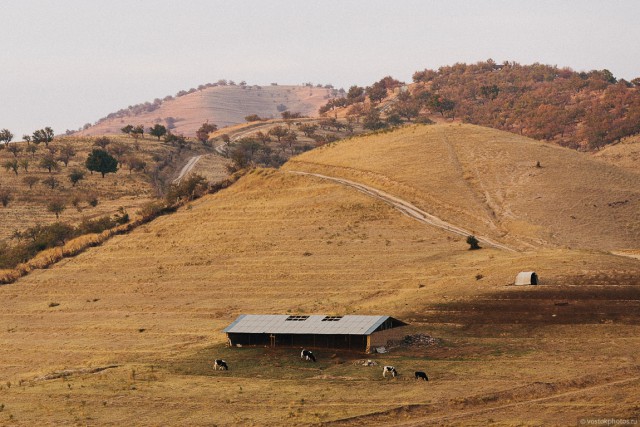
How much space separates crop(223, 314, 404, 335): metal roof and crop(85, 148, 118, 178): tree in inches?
4534

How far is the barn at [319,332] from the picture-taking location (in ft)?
189

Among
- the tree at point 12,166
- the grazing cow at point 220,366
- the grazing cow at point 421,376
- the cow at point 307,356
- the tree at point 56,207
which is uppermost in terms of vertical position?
the tree at point 12,166

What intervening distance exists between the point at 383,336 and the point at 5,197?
113282 millimetres

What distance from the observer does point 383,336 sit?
192 ft

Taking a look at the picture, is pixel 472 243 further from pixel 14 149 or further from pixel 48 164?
pixel 14 149

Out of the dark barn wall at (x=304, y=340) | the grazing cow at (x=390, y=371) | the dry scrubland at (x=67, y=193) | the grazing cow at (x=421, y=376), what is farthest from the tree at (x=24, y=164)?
the grazing cow at (x=421, y=376)

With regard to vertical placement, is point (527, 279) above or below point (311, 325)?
above

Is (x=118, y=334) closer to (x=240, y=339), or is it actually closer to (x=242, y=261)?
(x=240, y=339)

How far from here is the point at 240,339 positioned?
6225 cm

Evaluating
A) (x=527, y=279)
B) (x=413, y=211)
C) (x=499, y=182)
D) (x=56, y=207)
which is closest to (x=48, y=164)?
(x=56, y=207)

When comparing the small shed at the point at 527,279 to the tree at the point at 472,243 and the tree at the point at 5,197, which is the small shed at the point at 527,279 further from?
the tree at the point at 5,197

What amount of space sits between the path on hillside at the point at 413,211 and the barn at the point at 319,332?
3672cm

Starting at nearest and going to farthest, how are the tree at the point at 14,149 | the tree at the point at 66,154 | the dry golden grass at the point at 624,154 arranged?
1. the dry golden grass at the point at 624,154
2. the tree at the point at 66,154
3. the tree at the point at 14,149

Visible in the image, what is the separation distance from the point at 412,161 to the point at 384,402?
91.1 m
